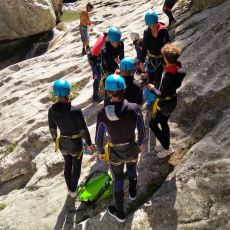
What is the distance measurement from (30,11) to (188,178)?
16.2 metres

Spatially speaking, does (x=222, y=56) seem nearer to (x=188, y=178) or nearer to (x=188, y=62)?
(x=188, y=62)

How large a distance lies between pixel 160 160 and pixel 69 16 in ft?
63.9

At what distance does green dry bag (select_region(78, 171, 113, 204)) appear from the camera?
536 cm

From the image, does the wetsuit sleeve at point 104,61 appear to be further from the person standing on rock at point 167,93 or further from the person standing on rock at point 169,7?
the person standing on rock at point 169,7

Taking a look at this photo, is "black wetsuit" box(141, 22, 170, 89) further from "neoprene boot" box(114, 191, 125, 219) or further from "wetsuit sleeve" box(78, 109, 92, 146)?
"neoprene boot" box(114, 191, 125, 219)

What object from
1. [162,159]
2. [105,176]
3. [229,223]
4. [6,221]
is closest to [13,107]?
[6,221]

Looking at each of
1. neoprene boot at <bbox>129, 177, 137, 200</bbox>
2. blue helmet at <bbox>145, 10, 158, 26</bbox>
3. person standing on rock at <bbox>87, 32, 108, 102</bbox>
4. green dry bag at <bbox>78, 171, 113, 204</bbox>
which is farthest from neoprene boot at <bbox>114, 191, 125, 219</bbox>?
person standing on rock at <bbox>87, 32, 108, 102</bbox>

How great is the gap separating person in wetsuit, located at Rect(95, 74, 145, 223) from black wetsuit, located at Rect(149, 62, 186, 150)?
2.74 feet

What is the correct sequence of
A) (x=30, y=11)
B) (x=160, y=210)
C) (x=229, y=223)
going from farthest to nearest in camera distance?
(x=30, y=11) < (x=160, y=210) < (x=229, y=223)

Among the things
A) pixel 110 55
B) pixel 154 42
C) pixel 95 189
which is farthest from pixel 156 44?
pixel 95 189

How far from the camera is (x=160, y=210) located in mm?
4648

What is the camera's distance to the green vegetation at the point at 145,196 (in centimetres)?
499

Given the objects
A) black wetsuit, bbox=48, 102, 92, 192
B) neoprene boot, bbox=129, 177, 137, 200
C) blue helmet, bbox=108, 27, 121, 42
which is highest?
blue helmet, bbox=108, 27, 121, 42

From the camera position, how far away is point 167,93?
16.2 ft
